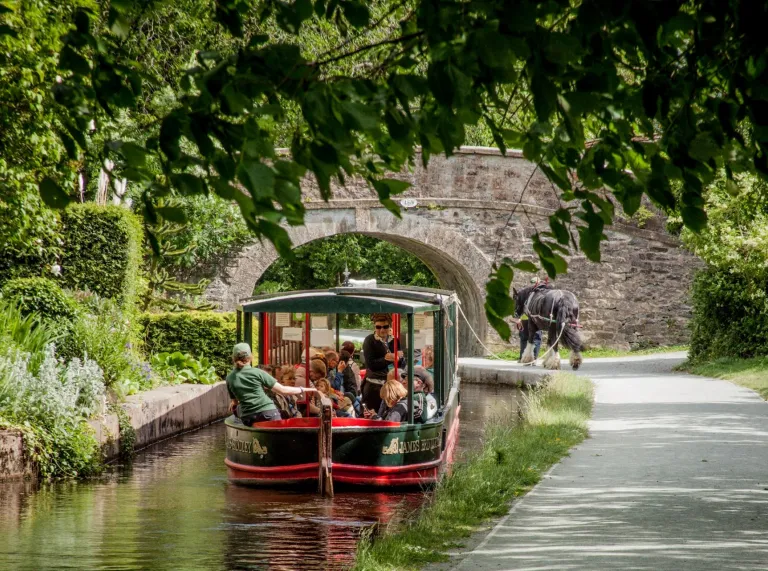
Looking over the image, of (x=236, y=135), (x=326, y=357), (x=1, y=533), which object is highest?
(x=236, y=135)

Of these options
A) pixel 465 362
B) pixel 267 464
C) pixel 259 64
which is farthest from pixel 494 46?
pixel 465 362

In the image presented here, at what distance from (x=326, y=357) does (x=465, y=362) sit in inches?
472

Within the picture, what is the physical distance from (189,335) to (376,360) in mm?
6575

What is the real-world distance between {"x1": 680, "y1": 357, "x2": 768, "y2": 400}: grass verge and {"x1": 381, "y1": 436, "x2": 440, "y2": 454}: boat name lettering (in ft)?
22.2

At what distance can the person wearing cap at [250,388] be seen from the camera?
10891 mm

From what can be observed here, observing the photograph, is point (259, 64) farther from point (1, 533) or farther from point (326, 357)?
point (326, 357)

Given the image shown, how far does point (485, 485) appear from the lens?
27.4 feet

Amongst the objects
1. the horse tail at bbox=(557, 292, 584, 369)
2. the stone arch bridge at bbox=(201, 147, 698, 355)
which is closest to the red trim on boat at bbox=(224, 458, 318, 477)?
the horse tail at bbox=(557, 292, 584, 369)

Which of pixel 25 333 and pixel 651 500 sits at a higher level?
pixel 25 333

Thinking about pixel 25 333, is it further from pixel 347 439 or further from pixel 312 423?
pixel 347 439

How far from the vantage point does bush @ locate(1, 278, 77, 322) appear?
13477 mm

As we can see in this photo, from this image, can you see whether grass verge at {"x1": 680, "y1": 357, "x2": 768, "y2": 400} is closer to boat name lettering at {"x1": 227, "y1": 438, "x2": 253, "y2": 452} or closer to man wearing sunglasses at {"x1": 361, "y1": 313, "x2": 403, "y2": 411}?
man wearing sunglasses at {"x1": 361, "y1": 313, "x2": 403, "y2": 411}

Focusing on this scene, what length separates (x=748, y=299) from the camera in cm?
1983

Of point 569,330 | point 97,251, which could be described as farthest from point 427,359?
point 569,330
